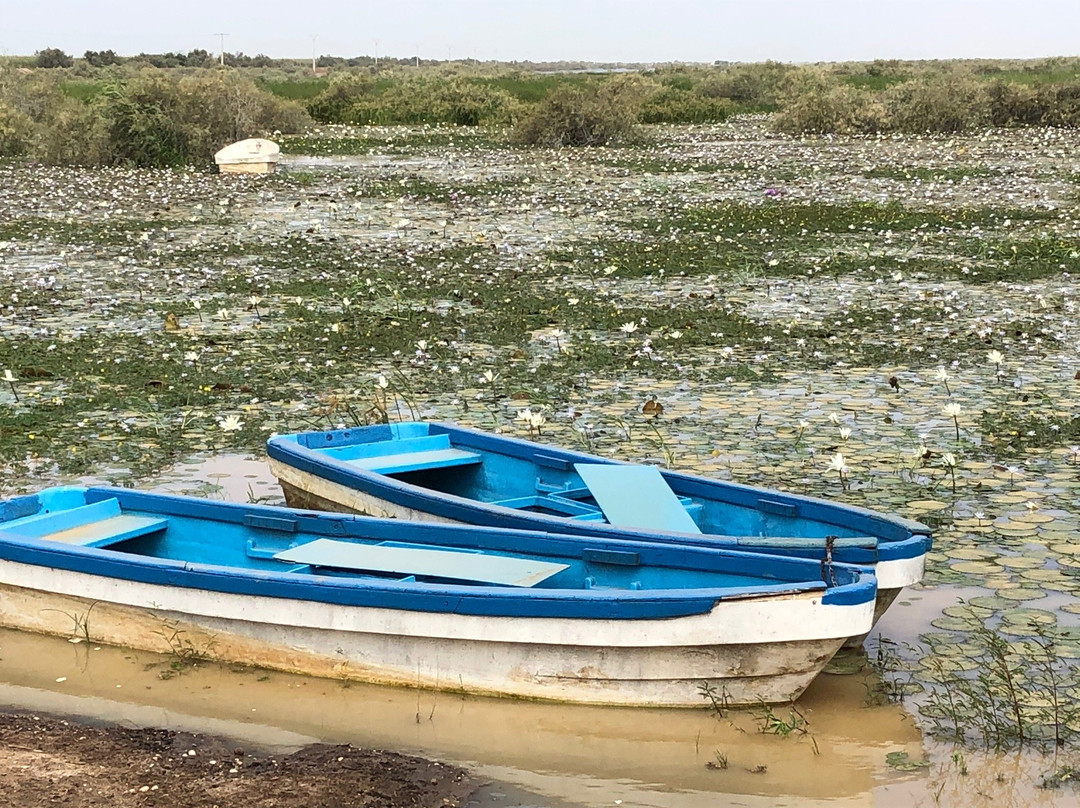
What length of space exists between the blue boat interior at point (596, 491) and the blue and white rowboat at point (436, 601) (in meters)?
0.35

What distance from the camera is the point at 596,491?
6.44 meters

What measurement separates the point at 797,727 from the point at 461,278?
31.4 feet

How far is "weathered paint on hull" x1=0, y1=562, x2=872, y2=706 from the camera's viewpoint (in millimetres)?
5074

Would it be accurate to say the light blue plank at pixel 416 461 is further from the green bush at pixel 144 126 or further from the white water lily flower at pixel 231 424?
the green bush at pixel 144 126

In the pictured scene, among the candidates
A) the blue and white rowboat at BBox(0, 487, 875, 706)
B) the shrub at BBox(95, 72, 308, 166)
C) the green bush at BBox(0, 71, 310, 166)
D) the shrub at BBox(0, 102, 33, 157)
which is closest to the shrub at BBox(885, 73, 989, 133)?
the green bush at BBox(0, 71, 310, 166)

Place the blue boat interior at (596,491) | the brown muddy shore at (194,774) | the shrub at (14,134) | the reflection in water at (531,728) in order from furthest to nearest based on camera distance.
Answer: the shrub at (14,134) → the blue boat interior at (596,491) → the reflection in water at (531,728) → the brown muddy shore at (194,774)

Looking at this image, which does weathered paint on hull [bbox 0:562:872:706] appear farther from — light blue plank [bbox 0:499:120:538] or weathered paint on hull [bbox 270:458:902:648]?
weathered paint on hull [bbox 270:458:902:648]

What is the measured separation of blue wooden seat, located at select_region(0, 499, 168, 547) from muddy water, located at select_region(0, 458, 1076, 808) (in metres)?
0.48

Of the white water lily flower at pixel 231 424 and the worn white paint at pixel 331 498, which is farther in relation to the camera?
the white water lily flower at pixel 231 424

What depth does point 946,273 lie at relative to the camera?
563 inches

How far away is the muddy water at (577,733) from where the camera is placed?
15.6ft

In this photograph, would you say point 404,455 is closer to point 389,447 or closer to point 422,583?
point 389,447

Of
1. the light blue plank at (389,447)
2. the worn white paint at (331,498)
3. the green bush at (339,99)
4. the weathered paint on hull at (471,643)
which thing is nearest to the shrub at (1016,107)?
the green bush at (339,99)

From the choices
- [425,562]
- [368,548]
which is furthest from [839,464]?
[368,548]
